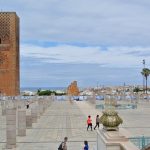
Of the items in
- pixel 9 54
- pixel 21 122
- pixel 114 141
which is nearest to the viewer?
pixel 114 141

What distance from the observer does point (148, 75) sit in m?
124

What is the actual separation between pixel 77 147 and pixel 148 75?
105667mm

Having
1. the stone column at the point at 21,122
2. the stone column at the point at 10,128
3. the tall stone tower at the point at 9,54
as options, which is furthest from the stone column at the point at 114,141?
the tall stone tower at the point at 9,54

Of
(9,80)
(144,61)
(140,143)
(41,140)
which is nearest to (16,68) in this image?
(9,80)

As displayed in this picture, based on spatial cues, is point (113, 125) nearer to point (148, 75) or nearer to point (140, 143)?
point (140, 143)

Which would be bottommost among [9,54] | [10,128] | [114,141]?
[10,128]

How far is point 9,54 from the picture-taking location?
302 feet

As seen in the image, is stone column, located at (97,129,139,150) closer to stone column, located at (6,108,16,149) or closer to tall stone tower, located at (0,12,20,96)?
stone column, located at (6,108,16,149)

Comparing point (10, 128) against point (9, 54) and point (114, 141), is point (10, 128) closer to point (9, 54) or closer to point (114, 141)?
point (114, 141)

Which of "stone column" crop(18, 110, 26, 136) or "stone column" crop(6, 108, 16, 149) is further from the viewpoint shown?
"stone column" crop(18, 110, 26, 136)

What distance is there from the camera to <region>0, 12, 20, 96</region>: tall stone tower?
8869 cm

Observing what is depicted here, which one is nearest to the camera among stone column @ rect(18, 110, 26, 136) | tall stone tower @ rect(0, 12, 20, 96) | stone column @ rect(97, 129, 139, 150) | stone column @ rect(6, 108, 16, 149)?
stone column @ rect(97, 129, 139, 150)

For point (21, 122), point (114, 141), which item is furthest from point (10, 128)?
point (114, 141)

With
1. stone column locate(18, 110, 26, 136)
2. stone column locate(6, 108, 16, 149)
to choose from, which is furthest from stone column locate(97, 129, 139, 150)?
stone column locate(18, 110, 26, 136)
